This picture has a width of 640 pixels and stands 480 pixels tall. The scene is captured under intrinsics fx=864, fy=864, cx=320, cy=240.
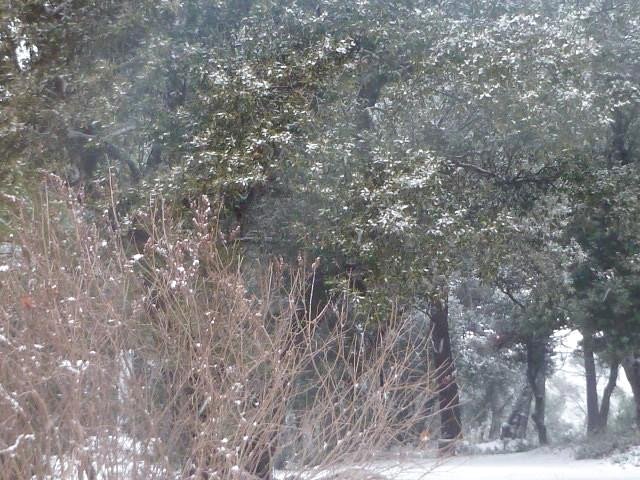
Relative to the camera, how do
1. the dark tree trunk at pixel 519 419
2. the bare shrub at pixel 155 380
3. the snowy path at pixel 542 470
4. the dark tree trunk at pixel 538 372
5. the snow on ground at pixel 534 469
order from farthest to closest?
the dark tree trunk at pixel 519 419 < the dark tree trunk at pixel 538 372 < the snowy path at pixel 542 470 < the snow on ground at pixel 534 469 < the bare shrub at pixel 155 380

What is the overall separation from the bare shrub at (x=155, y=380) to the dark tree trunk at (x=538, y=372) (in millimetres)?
18868

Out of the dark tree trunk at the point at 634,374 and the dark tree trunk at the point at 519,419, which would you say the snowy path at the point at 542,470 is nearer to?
the dark tree trunk at the point at 634,374

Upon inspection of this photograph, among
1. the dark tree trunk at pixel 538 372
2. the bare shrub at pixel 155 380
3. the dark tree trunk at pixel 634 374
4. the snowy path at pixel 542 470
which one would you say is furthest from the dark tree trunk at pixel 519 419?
the bare shrub at pixel 155 380

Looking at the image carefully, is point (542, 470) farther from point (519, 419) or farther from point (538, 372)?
point (519, 419)

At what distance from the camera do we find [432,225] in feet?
31.3

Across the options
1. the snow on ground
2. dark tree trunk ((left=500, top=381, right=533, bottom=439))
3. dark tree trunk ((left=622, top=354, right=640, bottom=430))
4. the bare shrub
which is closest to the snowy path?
the snow on ground

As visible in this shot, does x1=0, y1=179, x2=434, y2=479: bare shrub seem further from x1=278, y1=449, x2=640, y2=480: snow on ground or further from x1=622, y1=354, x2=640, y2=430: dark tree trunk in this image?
x1=622, y1=354, x2=640, y2=430: dark tree trunk

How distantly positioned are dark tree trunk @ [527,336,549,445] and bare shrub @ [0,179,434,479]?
18.9 m

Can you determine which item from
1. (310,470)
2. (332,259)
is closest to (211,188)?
(332,259)

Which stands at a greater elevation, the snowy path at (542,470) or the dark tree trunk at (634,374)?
the dark tree trunk at (634,374)

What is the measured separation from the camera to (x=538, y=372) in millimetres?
26281

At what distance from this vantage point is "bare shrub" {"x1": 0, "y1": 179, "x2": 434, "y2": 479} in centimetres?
524

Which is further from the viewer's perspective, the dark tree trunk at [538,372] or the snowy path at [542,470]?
the dark tree trunk at [538,372]

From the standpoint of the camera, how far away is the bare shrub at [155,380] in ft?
17.2
